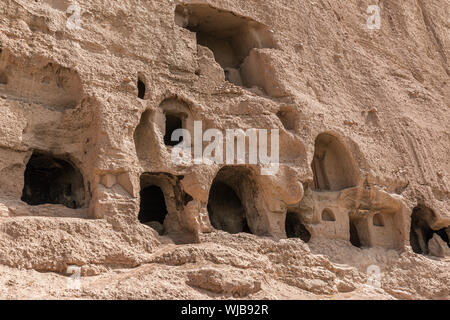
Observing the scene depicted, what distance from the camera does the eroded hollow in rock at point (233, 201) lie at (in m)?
8.63

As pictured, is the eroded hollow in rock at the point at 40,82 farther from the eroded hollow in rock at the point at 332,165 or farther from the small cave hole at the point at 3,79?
the eroded hollow in rock at the point at 332,165

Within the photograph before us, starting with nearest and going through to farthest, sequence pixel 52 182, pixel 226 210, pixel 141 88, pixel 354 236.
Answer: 1. pixel 141 88
2. pixel 52 182
3. pixel 226 210
4. pixel 354 236

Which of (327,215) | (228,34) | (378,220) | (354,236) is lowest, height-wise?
(354,236)

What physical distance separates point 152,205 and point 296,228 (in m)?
2.74

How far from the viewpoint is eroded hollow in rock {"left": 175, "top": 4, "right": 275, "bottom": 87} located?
9430 mm

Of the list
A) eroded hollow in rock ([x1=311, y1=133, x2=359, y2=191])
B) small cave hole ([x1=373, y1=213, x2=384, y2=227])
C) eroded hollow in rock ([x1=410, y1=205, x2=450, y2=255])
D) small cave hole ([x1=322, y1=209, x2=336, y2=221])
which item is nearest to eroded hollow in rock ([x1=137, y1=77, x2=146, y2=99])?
eroded hollow in rock ([x1=311, y1=133, x2=359, y2=191])

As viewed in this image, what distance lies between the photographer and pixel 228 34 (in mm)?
10469

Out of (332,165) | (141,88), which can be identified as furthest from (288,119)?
(141,88)

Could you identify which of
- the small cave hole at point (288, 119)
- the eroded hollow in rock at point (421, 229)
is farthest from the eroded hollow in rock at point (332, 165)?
the eroded hollow in rock at point (421, 229)

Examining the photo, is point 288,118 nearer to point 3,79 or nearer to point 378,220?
point 378,220

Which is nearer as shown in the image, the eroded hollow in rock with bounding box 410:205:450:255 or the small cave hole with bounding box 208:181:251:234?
the small cave hole with bounding box 208:181:251:234

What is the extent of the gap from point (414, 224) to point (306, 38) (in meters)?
4.50

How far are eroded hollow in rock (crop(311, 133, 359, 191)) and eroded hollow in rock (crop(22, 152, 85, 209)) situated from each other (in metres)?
4.55

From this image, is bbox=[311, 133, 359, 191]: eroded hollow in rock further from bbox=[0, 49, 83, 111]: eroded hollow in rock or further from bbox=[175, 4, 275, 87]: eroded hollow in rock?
bbox=[0, 49, 83, 111]: eroded hollow in rock
